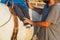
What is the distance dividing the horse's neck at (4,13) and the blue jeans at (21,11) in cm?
6

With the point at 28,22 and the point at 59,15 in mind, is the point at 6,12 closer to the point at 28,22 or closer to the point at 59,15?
the point at 28,22

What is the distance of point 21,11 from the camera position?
1.21 meters

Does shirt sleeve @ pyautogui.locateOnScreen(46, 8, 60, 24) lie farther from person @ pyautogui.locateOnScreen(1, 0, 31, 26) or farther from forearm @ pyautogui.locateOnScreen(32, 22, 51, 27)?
person @ pyautogui.locateOnScreen(1, 0, 31, 26)

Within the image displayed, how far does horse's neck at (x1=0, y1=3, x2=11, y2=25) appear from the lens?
1180 millimetres

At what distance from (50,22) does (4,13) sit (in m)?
0.32

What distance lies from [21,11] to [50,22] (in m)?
0.22

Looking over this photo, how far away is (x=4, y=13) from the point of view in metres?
1.19

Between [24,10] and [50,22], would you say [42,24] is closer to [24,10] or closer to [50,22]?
[50,22]

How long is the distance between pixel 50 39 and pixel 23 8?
0.95ft

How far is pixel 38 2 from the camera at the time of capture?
47.9 inches

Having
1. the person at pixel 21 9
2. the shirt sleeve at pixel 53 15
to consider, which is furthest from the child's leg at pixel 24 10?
the shirt sleeve at pixel 53 15

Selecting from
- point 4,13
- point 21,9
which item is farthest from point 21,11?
point 4,13

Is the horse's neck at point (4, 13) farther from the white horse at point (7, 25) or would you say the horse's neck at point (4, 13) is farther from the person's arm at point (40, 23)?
the person's arm at point (40, 23)

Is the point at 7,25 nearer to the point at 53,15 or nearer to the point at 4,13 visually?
the point at 4,13
